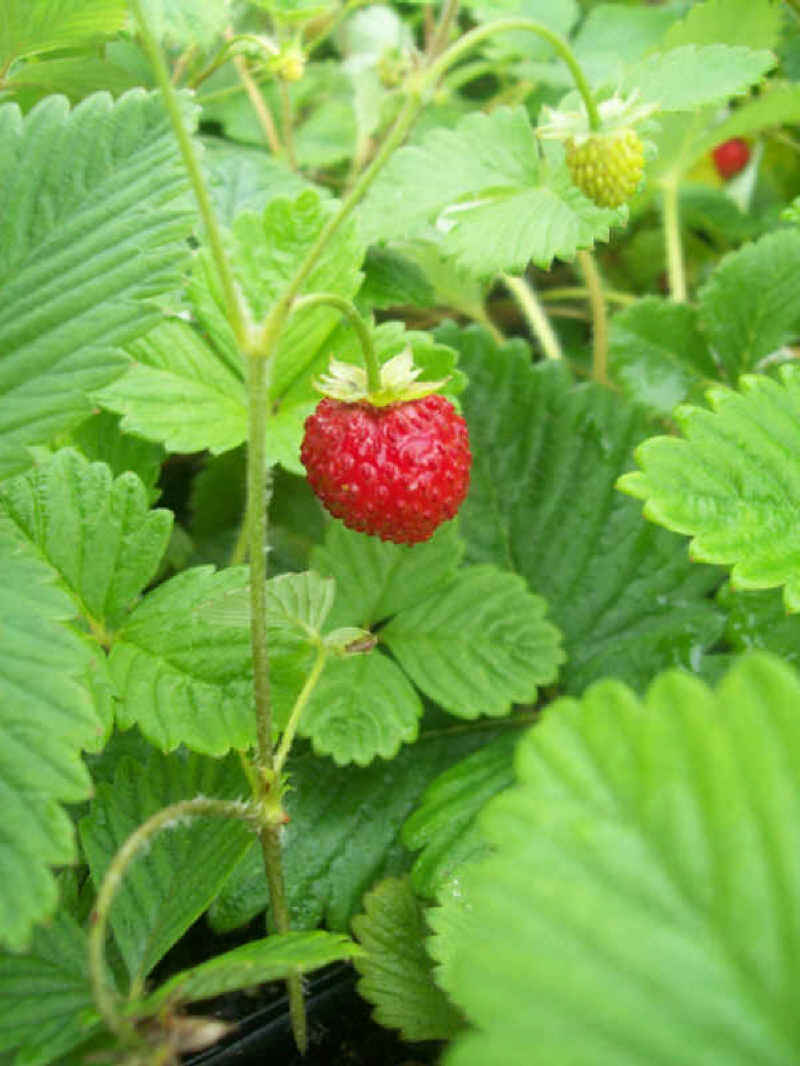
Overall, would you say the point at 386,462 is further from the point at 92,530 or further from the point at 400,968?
the point at 400,968

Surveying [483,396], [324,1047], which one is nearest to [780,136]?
[483,396]

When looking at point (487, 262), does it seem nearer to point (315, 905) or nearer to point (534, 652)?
point (534, 652)

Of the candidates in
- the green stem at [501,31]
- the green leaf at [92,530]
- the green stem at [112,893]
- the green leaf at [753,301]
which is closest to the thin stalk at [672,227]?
the green leaf at [753,301]

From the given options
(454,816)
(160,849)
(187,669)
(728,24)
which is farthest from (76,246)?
(728,24)

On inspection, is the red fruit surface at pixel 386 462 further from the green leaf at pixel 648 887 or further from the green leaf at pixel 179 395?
the green leaf at pixel 648 887

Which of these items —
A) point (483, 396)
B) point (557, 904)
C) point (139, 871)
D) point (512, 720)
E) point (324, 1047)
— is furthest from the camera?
point (483, 396)

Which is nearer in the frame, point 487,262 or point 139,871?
point 139,871

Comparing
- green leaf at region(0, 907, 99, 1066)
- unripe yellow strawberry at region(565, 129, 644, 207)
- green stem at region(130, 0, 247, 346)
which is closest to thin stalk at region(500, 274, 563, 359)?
unripe yellow strawberry at region(565, 129, 644, 207)
